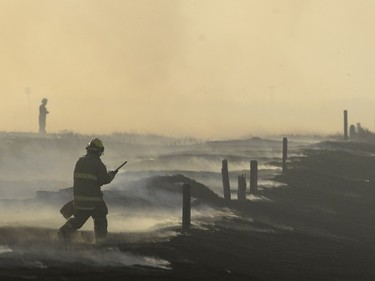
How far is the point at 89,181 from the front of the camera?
58.6ft

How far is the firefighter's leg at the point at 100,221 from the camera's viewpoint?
712 inches

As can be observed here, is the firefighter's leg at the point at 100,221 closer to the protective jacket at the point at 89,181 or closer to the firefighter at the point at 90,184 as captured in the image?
the firefighter at the point at 90,184

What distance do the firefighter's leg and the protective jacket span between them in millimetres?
133

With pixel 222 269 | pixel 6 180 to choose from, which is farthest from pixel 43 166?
pixel 222 269

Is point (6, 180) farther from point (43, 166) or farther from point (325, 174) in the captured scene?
point (325, 174)

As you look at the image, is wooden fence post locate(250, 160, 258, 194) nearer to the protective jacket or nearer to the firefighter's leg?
the firefighter's leg

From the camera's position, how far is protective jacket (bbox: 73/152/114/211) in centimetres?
1783

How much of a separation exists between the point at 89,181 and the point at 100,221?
3.14 feet

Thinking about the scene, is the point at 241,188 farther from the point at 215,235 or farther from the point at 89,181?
the point at 89,181

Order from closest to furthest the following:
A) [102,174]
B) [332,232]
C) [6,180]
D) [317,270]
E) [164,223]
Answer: [102,174] < [317,270] < [164,223] < [332,232] < [6,180]

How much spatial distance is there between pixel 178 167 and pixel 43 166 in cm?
671

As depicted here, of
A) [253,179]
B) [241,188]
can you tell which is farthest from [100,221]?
[253,179]

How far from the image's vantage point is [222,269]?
18781 millimetres

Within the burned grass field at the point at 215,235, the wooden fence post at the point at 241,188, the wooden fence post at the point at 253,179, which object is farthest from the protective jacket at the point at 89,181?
the wooden fence post at the point at 253,179
